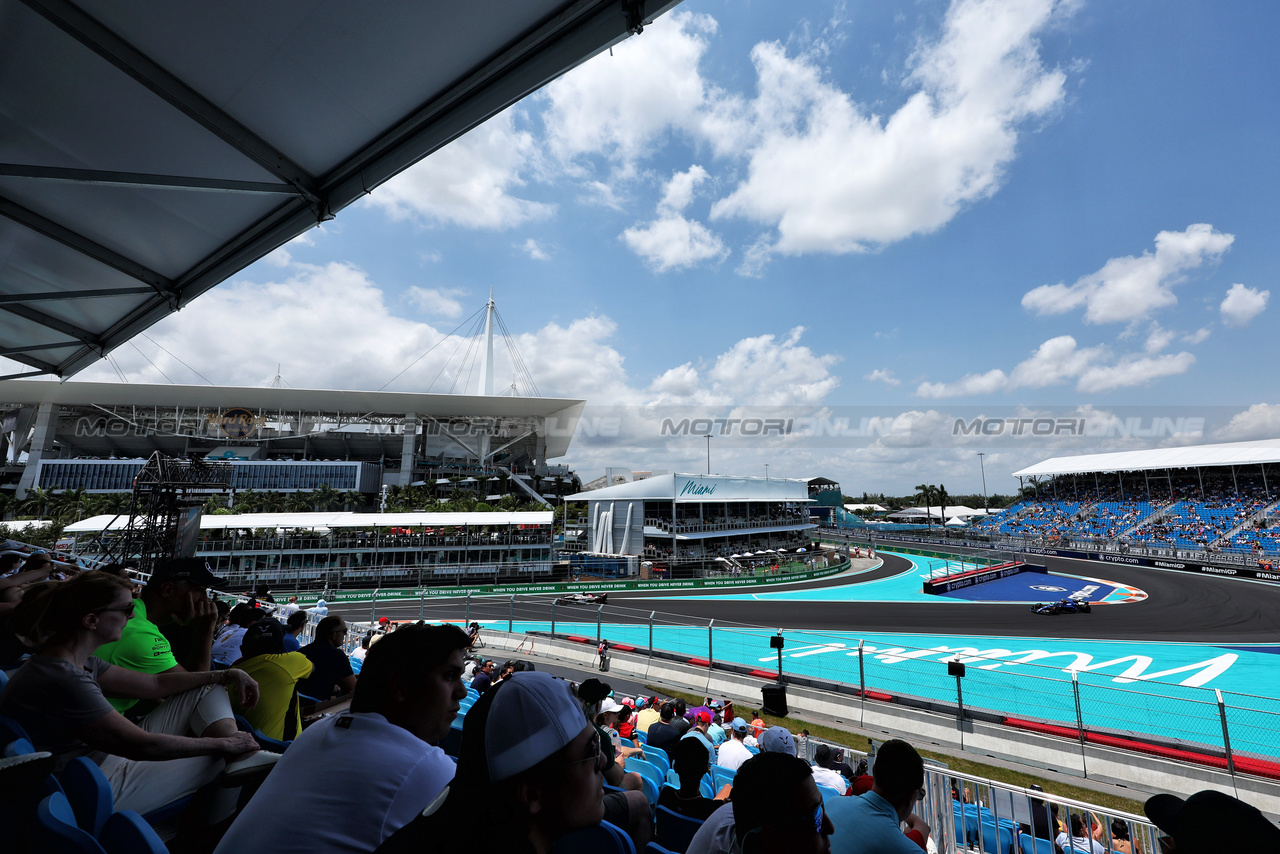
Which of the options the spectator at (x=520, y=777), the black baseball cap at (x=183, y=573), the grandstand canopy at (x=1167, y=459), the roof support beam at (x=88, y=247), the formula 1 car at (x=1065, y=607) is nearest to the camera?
the spectator at (x=520, y=777)

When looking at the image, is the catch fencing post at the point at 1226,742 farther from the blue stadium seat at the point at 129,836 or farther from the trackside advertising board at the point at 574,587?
the trackside advertising board at the point at 574,587

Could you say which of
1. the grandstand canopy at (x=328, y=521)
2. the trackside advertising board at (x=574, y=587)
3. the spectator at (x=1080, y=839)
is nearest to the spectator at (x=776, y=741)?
the spectator at (x=1080, y=839)

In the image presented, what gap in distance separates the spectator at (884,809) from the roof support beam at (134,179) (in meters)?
7.00

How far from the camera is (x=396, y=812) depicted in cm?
129

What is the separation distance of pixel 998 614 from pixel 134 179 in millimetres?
31839

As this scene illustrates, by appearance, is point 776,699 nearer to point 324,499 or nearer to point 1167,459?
point 324,499

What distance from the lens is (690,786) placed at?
3.26m

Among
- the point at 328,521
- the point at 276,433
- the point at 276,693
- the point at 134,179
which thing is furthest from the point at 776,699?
the point at 276,433

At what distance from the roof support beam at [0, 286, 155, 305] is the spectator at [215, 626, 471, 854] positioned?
8771 mm

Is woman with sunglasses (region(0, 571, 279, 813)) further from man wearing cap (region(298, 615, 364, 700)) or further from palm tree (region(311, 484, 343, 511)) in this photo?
palm tree (region(311, 484, 343, 511))

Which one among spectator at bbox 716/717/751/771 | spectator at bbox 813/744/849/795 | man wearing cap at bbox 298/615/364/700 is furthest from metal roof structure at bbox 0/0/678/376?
spectator at bbox 716/717/751/771

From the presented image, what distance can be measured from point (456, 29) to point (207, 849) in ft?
17.6

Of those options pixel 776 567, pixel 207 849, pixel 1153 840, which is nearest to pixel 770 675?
pixel 1153 840

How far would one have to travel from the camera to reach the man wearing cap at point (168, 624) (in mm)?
Answer: 2725
